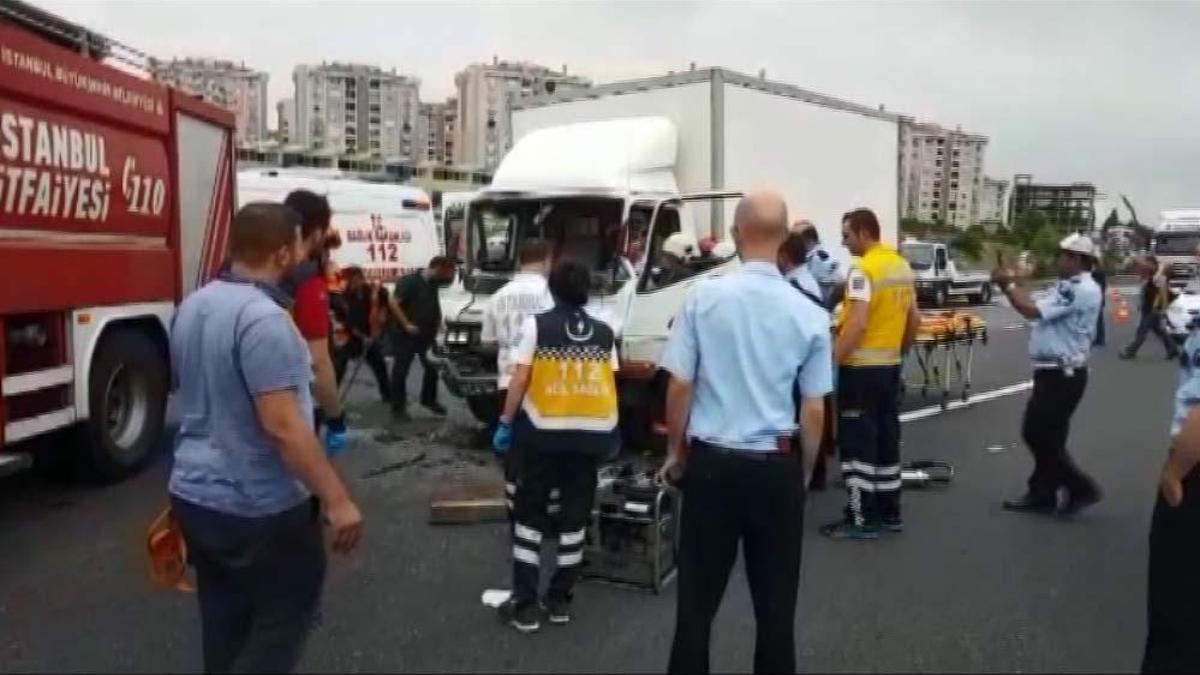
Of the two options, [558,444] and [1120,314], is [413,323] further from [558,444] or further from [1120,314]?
[1120,314]

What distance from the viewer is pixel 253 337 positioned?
2.96 meters

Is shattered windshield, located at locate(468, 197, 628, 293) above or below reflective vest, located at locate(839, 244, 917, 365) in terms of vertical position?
above

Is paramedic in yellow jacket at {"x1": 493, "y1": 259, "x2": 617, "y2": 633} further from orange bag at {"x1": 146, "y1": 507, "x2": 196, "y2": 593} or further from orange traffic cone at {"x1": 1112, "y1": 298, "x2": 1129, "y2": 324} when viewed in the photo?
orange traffic cone at {"x1": 1112, "y1": 298, "x2": 1129, "y2": 324}

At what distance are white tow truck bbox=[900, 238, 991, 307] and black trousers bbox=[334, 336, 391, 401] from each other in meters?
22.1

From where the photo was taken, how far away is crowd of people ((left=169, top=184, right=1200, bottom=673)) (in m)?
3.06

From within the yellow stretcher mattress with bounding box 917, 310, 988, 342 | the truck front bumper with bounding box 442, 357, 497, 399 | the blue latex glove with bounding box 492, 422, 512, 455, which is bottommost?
the truck front bumper with bounding box 442, 357, 497, 399

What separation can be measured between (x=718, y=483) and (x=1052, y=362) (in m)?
4.08

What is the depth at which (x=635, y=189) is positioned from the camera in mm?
9461

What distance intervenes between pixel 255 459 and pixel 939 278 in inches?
1215

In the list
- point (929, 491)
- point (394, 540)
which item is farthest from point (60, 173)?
point (929, 491)

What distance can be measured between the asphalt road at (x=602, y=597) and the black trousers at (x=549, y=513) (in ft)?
0.73

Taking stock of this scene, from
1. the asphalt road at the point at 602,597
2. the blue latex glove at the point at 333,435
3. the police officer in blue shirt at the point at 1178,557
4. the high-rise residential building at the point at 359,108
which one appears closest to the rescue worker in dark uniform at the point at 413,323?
the asphalt road at the point at 602,597

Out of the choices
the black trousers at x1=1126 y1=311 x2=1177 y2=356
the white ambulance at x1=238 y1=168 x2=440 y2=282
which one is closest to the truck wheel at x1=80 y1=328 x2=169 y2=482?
the white ambulance at x1=238 y1=168 x2=440 y2=282

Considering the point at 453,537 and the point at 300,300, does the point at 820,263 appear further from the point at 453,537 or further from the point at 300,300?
the point at 300,300
